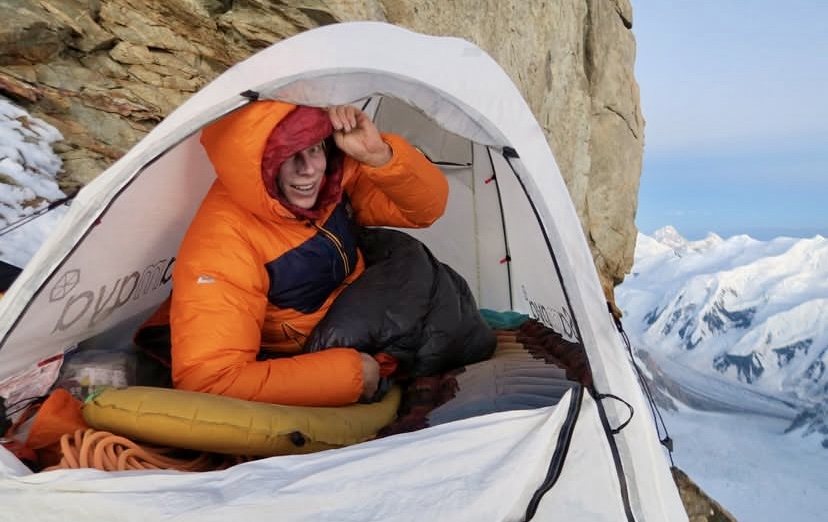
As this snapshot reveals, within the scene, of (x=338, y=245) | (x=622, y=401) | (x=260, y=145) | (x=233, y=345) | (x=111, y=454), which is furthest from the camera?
(x=338, y=245)

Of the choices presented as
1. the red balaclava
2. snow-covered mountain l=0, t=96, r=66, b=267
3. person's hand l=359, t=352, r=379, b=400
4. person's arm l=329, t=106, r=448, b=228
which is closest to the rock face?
snow-covered mountain l=0, t=96, r=66, b=267

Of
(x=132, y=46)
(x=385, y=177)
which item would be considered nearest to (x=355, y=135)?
(x=385, y=177)

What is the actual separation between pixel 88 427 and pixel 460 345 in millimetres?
1256

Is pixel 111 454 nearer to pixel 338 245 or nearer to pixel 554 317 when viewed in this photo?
pixel 338 245

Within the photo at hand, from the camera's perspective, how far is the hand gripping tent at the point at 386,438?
113 centimetres

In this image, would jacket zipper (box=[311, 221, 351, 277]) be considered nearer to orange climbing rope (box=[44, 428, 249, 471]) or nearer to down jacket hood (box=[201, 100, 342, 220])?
down jacket hood (box=[201, 100, 342, 220])

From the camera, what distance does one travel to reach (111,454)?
129 centimetres

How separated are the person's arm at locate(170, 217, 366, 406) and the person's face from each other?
0.26 metres

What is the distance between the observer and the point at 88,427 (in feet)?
4.76

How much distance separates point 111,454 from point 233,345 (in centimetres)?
44

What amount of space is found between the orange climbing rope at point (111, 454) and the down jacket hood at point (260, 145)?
80cm

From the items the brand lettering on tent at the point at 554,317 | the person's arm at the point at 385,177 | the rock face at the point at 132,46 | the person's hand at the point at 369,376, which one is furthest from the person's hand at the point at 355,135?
the rock face at the point at 132,46

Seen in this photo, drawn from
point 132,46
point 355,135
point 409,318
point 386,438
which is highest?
point 132,46

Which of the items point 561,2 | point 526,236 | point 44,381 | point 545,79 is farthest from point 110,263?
point 561,2
